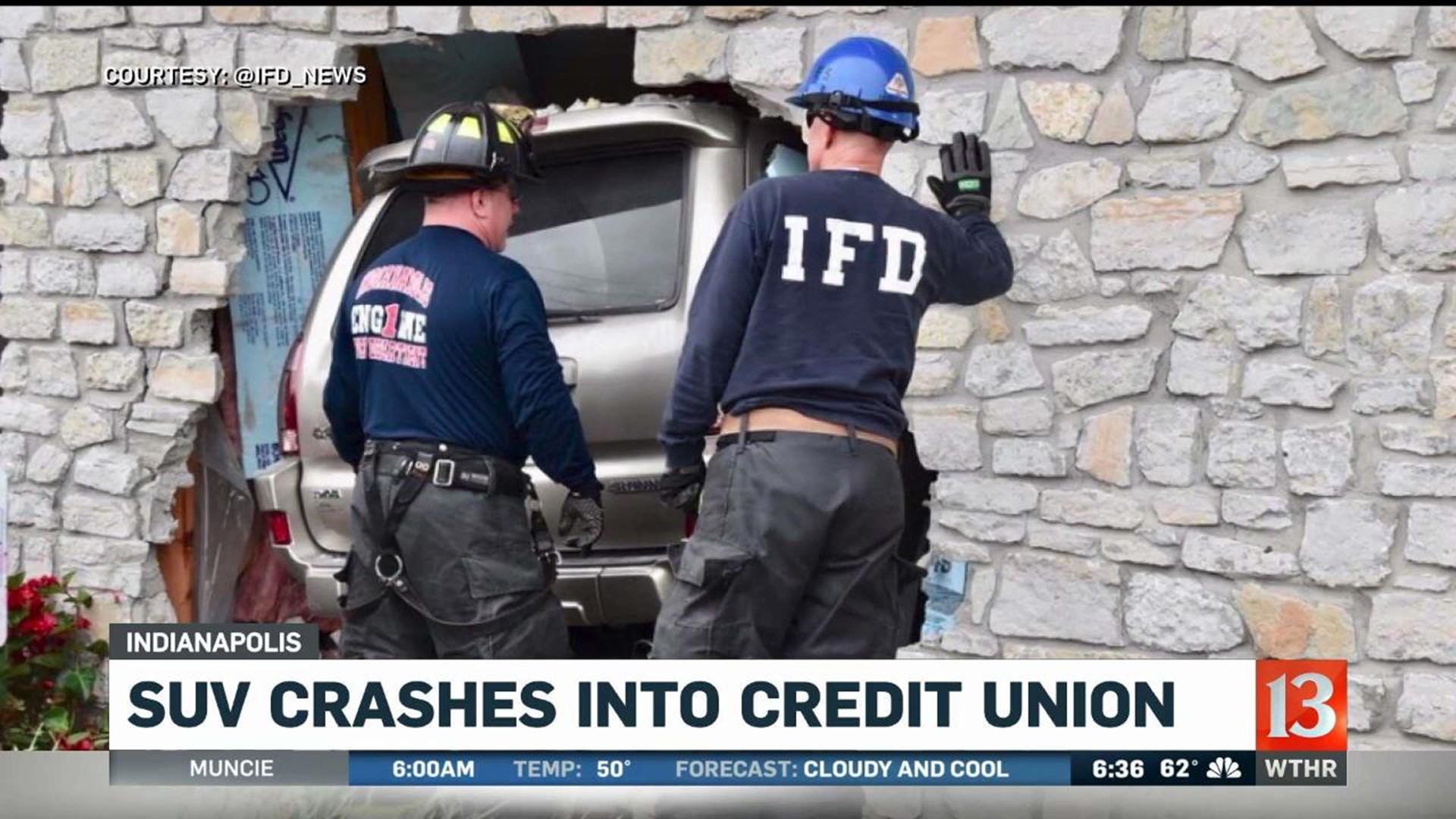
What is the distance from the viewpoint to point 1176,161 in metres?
5.18

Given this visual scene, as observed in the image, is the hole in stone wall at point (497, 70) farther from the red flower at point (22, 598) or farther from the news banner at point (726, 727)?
the news banner at point (726, 727)

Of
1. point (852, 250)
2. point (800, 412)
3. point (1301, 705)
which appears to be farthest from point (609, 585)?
point (1301, 705)

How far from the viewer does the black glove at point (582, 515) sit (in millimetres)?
5027

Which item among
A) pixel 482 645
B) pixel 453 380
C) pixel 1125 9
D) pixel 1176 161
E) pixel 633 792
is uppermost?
pixel 1125 9

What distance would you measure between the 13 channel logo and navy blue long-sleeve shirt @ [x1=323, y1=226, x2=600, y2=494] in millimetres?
1750

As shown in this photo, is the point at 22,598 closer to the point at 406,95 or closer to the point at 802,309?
the point at 406,95

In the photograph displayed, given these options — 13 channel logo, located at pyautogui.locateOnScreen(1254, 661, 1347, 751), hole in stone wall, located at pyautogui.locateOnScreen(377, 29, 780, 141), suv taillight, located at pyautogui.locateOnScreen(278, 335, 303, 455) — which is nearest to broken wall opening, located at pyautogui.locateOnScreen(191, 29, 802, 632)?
hole in stone wall, located at pyautogui.locateOnScreen(377, 29, 780, 141)

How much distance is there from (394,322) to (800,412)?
1.12 m

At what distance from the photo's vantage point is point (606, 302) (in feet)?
18.3

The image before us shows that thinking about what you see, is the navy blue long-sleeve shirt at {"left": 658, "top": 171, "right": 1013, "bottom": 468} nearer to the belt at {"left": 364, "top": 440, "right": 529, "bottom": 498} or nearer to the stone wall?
the belt at {"left": 364, "top": 440, "right": 529, "bottom": 498}

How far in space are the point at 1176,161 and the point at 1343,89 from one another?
45 centimetres

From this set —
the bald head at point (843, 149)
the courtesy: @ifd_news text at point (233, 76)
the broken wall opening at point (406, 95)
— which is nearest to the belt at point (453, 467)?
the bald head at point (843, 149)

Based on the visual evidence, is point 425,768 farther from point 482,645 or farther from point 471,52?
point 471,52

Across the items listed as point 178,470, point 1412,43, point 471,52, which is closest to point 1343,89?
point 1412,43
